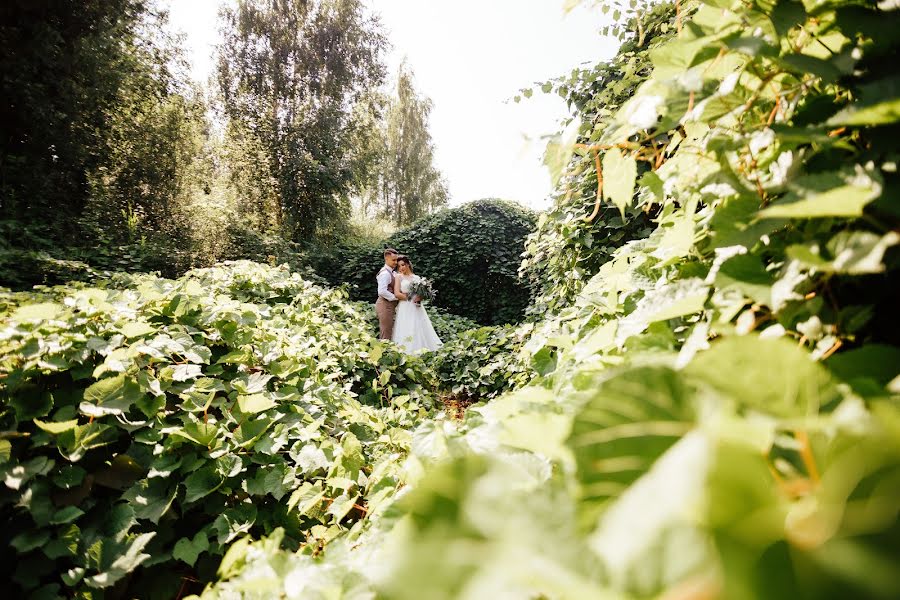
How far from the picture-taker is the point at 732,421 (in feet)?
0.79

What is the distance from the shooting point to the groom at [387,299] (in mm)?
7750

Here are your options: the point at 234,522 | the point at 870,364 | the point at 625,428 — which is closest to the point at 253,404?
the point at 234,522

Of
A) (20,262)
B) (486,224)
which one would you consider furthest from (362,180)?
(20,262)

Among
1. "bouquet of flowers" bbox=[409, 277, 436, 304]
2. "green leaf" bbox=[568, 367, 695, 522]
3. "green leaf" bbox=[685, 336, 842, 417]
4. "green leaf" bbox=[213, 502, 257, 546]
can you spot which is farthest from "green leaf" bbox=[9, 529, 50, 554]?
"bouquet of flowers" bbox=[409, 277, 436, 304]

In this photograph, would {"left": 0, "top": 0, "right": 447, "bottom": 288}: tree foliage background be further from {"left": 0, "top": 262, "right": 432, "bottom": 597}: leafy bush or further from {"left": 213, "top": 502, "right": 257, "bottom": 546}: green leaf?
{"left": 213, "top": 502, "right": 257, "bottom": 546}: green leaf

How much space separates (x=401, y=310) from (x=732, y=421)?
7.45 m

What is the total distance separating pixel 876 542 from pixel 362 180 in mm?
17314

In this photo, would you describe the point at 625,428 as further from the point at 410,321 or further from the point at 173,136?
the point at 173,136

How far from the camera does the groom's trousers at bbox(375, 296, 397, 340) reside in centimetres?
786

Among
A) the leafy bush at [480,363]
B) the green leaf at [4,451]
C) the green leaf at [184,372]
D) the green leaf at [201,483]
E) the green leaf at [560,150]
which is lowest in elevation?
the leafy bush at [480,363]

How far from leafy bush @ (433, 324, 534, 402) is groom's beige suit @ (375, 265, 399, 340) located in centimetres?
203

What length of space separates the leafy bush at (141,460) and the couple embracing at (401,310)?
219 inches

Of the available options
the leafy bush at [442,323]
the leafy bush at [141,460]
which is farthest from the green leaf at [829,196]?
the leafy bush at [442,323]

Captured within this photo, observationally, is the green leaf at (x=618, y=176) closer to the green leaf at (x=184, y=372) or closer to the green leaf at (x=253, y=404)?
the green leaf at (x=253, y=404)
